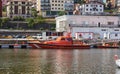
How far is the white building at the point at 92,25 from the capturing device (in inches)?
3733

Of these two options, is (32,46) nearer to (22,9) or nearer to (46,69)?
(46,69)

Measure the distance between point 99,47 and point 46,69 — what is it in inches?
1807

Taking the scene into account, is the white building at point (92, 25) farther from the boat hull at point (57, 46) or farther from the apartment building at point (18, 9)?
the apartment building at point (18, 9)

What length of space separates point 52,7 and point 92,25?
4688 centimetres

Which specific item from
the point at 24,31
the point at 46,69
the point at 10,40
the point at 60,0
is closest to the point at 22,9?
the point at 60,0

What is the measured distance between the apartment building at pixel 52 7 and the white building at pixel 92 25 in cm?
3927

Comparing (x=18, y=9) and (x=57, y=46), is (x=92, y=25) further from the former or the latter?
(x=18, y=9)

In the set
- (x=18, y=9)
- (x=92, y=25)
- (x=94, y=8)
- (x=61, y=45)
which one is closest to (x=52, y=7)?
(x=18, y=9)

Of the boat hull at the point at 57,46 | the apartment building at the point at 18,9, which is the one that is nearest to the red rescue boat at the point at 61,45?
the boat hull at the point at 57,46

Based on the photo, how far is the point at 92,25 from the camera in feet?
319

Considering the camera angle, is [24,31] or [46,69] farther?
[24,31]

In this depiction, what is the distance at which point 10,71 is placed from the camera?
34688 millimetres

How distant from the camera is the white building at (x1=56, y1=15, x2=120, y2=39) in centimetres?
9481

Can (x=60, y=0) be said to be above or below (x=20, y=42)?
above
